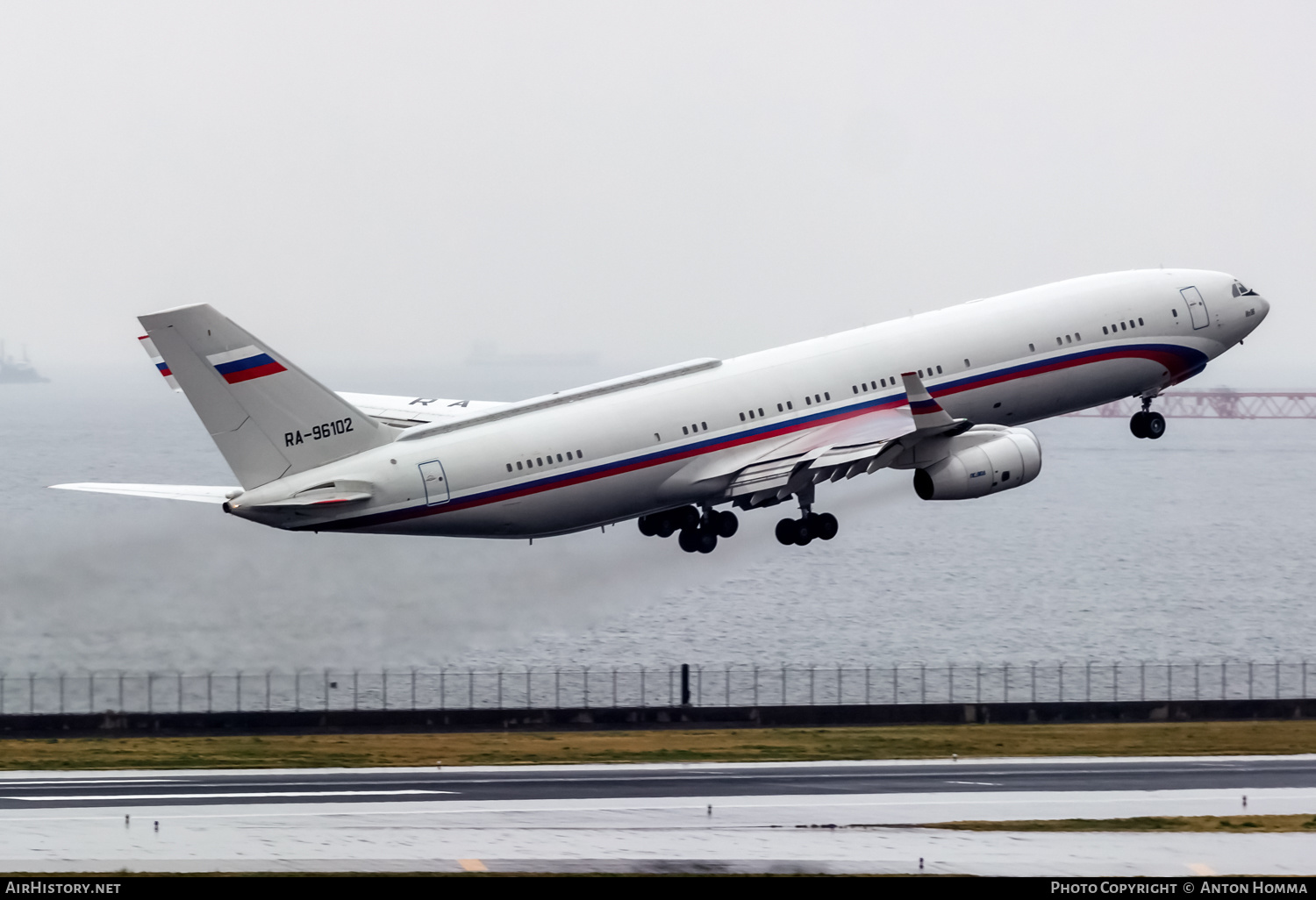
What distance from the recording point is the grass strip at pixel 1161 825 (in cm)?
5388

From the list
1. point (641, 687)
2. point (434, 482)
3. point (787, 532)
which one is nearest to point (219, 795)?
point (434, 482)

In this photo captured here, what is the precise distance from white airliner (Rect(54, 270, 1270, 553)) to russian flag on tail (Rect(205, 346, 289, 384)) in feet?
0.19

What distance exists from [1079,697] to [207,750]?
205ft

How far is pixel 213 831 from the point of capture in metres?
52.7

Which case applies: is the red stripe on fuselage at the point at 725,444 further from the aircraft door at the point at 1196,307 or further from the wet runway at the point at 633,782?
the wet runway at the point at 633,782

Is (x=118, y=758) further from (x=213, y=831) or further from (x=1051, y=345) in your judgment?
(x=1051, y=345)

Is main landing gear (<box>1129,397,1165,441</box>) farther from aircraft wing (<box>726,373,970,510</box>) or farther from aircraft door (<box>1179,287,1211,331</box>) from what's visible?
aircraft wing (<box>726,373,970,510</box>)

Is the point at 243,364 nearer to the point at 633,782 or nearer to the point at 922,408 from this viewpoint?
the point at 922,408

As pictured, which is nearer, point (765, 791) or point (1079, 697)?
point (765, 791)

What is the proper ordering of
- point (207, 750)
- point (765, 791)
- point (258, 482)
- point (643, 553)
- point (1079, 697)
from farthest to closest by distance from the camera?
1. point (1079, 697)
2. point (643, 553)
3. point (207, 750)
4. point (765, 791)
5. point (258, 482)

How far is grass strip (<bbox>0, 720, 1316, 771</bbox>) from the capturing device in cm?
7031

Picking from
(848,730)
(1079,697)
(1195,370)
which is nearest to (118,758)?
(848,730)

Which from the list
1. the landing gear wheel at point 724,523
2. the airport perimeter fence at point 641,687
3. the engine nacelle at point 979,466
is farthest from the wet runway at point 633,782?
the airport perimeter fence at point 641,687

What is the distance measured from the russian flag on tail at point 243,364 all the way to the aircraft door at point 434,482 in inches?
209
